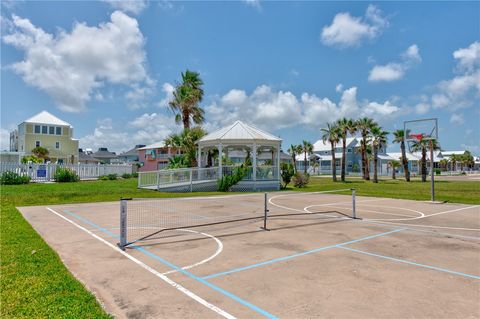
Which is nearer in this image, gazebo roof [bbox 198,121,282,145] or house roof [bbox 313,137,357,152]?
gazebo roof [bbox 198,121,282,145]

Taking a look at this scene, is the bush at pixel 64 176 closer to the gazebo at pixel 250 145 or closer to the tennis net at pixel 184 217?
the gazebo at pixel 250 145

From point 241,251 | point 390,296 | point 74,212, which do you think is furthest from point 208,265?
point 74,212

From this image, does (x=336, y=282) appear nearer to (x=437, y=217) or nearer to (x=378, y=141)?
(x=437, y=217)

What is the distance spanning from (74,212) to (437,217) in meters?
15.5

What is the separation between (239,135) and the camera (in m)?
25.4

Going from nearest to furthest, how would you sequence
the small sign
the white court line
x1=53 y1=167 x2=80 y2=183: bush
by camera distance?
the white court line → the small sign → x1=53 y1=167 x2=80 y2=183: bush

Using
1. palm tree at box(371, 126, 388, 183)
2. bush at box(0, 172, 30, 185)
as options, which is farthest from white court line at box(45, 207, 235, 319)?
palm tree at box(371, 126, 388, 183)

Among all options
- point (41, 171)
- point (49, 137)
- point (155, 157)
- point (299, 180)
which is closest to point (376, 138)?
point (299, 180)

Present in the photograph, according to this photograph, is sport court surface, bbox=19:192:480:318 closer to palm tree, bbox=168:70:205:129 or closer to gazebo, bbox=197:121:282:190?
gazebo, bbox=197:121:282:190

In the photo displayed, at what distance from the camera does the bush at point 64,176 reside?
1054 inches

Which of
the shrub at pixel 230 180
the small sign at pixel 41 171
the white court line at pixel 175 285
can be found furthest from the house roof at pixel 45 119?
the white court line at pixel 175 285

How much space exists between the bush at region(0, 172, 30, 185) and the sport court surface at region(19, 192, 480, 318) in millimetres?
15820

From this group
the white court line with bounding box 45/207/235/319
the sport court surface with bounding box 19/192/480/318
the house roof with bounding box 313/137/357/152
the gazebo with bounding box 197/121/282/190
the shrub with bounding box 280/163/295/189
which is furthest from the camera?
the house roof with bounding box 313/137/357/152

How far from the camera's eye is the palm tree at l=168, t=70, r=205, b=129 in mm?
31684
